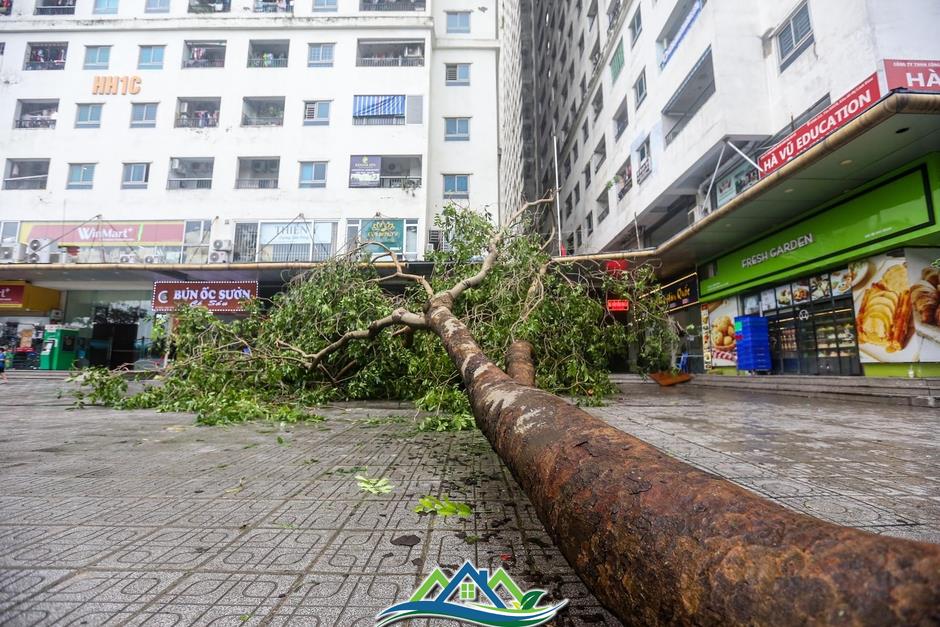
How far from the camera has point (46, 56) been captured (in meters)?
22.4

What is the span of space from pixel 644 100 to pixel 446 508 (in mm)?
19929

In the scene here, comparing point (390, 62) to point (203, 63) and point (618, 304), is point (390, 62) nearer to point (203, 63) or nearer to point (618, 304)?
point (203, 63)

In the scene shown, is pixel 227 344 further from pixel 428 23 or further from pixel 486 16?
pixel 486 16

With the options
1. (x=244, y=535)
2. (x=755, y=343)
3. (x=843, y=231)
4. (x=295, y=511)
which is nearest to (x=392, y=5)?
(x=843, y=231)

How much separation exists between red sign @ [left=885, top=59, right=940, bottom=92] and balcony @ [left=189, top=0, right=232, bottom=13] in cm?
2743

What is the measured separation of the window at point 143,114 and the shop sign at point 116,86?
662 millimetres

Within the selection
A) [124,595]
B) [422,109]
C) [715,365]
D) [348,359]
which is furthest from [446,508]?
[422,109]

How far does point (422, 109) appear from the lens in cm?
2106

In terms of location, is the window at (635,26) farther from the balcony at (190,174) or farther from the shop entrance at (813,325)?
the balcony at (190,174)

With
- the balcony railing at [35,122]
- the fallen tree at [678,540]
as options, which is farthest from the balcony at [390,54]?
the fallen tree at [678,540]

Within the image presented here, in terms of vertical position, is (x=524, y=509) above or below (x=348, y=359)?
below

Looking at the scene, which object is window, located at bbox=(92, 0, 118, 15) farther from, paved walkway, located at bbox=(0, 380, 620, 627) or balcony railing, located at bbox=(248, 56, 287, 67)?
paved walkway, located at bbox=(0, 380, 620, 627)

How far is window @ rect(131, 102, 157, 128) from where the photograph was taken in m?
21.3

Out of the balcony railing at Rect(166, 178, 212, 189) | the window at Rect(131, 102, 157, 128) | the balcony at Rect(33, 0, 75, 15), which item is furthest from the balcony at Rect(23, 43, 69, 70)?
the balcony railing at Rect(166, 178, 212, 189)
